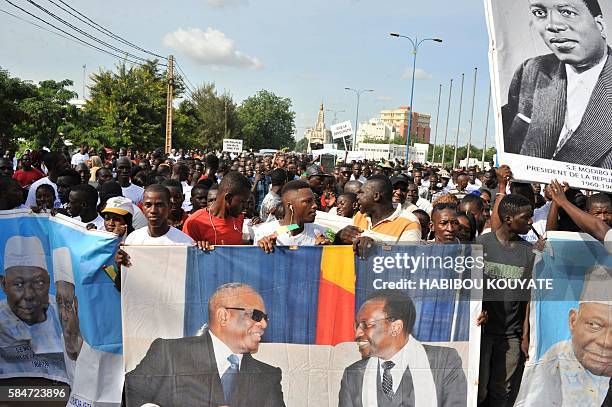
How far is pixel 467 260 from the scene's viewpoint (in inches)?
165

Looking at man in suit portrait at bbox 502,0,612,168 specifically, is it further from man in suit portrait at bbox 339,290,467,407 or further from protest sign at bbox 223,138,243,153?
protest sign at bbox 223,138,243,153

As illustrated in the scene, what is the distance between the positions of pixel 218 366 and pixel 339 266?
3.51ft

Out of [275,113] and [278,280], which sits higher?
[275,113]

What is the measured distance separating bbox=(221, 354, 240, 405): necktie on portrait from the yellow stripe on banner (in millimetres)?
830

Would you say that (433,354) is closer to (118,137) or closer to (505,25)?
(505,25)

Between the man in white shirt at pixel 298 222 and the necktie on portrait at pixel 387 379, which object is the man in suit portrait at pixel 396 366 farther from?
the man in white shirt at pixel 298 222

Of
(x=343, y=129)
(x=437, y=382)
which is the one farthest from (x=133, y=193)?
(x=343, y=129)

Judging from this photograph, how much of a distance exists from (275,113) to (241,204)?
309 feet

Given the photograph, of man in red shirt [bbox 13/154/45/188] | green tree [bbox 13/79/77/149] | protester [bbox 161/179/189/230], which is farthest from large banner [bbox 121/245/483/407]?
green tree [bbox 13/79/77/149]

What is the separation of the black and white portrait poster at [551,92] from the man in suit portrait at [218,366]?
2.27 metres

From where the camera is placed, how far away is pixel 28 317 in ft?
15.9

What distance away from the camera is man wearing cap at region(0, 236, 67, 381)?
476 cm

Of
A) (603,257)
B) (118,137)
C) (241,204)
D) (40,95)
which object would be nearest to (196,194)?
(241,204)

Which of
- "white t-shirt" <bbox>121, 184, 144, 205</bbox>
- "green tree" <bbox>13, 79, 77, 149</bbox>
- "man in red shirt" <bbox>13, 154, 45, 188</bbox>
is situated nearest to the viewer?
"white t-shirt" <bbox>121, 184, 144, 205</bbox>
